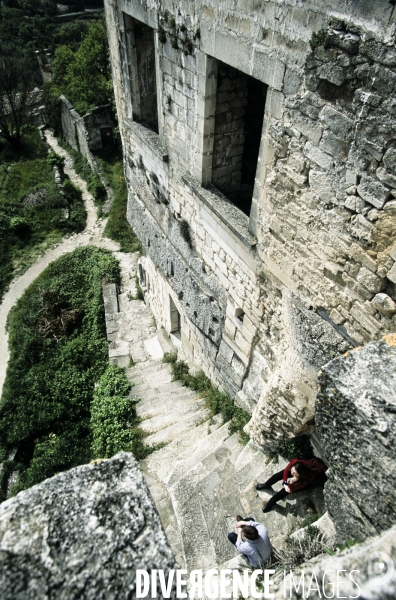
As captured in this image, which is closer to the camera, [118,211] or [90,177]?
[118,211]

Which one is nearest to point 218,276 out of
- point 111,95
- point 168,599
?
point 168,599

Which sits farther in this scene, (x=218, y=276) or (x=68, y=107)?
(x=68, y=107)

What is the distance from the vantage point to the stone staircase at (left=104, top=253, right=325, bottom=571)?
458 cm

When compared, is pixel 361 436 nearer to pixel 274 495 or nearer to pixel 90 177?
pixel 274 495

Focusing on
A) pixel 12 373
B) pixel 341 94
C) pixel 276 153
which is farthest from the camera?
pixel 12 373

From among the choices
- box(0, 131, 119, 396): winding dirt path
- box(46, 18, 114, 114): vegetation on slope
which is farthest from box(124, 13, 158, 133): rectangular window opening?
box(46, 18, 114, 114): vegetation on slope

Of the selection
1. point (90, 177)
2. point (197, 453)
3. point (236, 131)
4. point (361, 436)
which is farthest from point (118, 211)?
point (361, 436)

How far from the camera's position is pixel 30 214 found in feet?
51.1

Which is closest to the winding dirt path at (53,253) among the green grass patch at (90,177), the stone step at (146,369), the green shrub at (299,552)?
the green grass patch at (90,177)

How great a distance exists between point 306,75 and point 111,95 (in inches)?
807

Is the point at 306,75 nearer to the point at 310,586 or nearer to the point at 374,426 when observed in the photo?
the point at 374,426

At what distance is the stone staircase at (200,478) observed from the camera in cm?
458

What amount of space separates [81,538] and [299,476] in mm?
A: 3255

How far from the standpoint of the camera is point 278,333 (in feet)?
16.1
